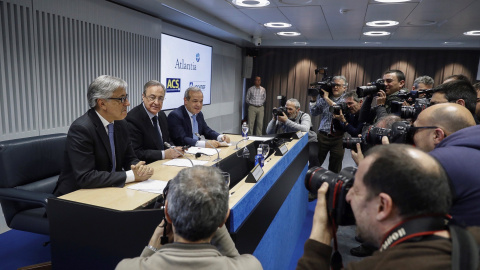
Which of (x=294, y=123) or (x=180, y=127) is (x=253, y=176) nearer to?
(x=180, y=127)

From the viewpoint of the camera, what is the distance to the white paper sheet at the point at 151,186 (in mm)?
1653

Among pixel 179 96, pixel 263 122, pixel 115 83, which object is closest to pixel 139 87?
pixel 179 96

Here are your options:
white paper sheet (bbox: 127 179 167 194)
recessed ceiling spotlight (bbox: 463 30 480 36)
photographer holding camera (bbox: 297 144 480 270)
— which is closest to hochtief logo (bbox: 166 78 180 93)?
white paper sheet (bbox: 127 179 167 194)

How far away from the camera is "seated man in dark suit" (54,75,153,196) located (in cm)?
170

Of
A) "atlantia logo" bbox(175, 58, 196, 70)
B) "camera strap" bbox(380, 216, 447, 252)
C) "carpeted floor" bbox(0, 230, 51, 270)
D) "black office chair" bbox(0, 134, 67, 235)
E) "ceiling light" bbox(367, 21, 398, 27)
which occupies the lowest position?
"carpeted floor" bbox(0, 230, 51, 270)

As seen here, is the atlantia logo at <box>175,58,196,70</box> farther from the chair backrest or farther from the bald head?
the bald head

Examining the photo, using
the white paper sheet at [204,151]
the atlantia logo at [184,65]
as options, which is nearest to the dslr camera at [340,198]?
the white paper sheet at [204,151]

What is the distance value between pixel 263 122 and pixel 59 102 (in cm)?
600

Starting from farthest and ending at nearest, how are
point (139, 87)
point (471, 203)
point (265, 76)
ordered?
1. point (265, 76)
2. point (139, 87)
3. point (471, 203)

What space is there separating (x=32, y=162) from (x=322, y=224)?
6.67 feet

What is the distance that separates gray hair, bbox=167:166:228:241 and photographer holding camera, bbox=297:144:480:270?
373 mm

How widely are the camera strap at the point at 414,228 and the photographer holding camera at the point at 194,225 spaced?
0.41m

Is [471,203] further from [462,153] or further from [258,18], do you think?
[258,18]

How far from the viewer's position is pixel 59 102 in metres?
3.23
